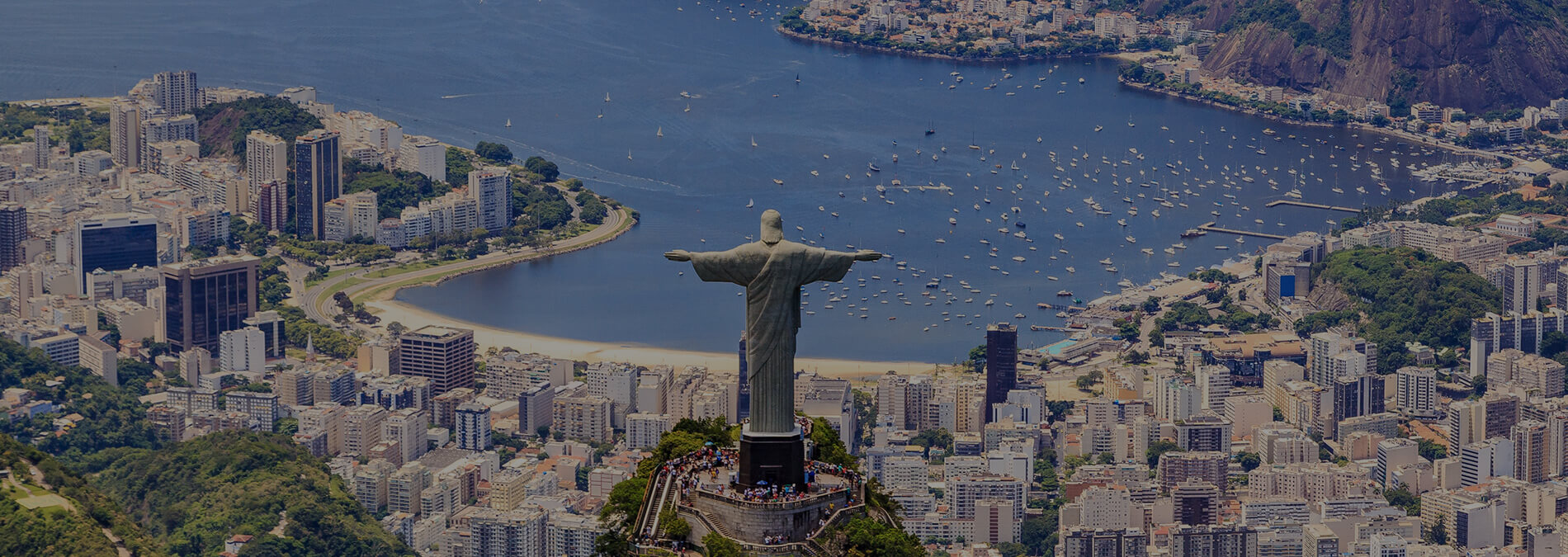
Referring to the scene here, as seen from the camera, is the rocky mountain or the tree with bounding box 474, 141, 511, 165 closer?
the tree with bounding box 474, 141, 511, 165

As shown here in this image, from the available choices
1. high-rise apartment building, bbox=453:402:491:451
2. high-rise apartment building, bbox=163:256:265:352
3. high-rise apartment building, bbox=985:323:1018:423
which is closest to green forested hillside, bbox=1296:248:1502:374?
high-rise apartment building, bbox=985:323:1018:423

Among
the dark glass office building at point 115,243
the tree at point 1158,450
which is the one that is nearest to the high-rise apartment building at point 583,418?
the tree at point 1158,450

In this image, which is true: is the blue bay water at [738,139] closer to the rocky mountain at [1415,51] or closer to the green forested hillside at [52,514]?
the rocky mountain at [1415,51]

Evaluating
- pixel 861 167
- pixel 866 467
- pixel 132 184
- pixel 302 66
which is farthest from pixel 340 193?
pixel 866 467

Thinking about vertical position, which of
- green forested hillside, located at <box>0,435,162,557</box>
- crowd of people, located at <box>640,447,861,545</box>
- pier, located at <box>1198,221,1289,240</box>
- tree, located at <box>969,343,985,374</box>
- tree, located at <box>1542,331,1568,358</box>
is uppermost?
crowd of people, located at <box>640,447,861,545</box>

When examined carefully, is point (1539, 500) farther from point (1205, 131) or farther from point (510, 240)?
point (1205, 131)

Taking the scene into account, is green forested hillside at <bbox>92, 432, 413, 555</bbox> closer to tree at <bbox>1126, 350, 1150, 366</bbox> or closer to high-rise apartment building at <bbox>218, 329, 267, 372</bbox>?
high-rise apartment building at <bbox>218, 329, 267, 372</bbox>
